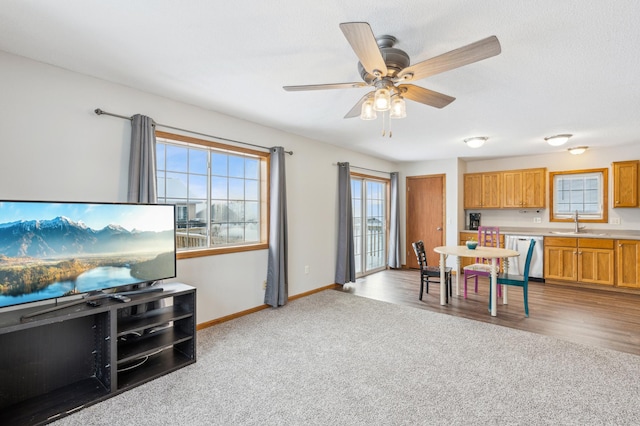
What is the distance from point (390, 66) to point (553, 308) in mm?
3987

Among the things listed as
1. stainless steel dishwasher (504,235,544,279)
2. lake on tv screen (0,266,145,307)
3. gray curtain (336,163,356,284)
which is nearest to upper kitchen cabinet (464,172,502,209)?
stainless steel dishwasher (504,235,544,279)

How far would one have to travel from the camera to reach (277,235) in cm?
401

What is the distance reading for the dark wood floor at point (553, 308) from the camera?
325cm

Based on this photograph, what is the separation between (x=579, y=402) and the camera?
2127mm

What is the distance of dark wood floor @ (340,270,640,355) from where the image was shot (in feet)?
10.7

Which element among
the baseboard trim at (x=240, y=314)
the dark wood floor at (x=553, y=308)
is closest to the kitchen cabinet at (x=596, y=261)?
the dark wood floor at (x=553, y=308)

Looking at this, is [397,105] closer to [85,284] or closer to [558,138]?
[85,284]

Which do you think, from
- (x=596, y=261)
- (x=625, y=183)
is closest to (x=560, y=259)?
(x=596, y=261)

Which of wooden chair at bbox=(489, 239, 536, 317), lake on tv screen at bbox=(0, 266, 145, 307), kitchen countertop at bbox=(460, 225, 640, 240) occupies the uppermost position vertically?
kitchen countertop at bbox=(460, 225, 640, 240)

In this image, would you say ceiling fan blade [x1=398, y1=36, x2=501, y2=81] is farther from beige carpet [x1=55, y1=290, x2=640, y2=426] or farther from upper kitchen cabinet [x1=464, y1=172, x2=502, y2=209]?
upper kitchen cabinet [x1=464, y1=172, x2=502, y2=209]

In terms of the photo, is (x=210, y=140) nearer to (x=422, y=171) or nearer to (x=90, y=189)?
(x=90, y=189)

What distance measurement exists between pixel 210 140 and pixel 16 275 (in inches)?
81.6

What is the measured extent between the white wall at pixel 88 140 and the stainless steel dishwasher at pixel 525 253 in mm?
4494

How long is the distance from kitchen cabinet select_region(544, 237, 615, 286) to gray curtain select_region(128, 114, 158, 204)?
6.11 metres
